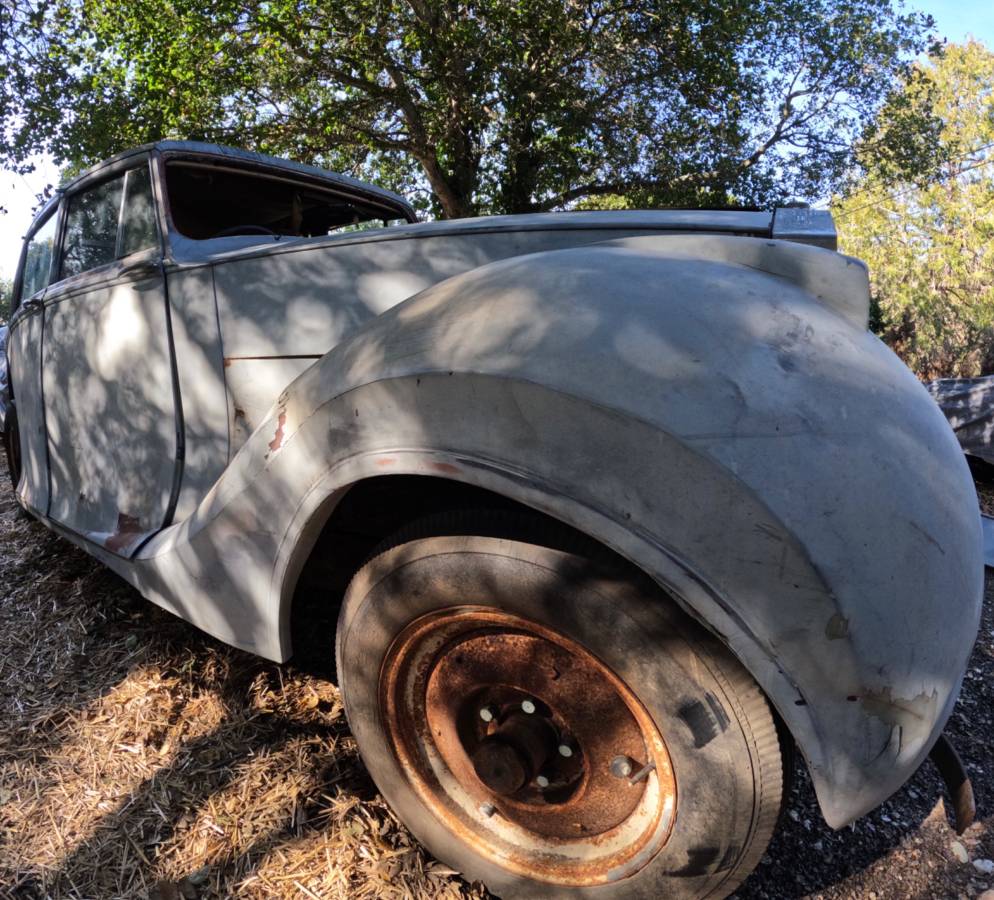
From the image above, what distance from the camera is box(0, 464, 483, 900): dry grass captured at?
1651 millimetres

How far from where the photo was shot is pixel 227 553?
180 cm

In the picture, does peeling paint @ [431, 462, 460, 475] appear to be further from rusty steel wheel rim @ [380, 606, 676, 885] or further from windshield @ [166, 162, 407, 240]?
windshield @ [166, 162, 407, 240]

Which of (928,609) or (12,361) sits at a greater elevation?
(928,609)

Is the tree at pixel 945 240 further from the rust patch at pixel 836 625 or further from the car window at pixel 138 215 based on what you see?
the rust patch at pixel 836 625

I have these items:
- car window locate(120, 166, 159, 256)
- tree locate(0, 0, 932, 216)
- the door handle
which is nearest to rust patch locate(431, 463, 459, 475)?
the door handle

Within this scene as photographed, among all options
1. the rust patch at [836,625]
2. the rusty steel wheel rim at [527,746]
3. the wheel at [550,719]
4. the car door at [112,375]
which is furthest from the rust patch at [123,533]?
the rust patch at [836,625]

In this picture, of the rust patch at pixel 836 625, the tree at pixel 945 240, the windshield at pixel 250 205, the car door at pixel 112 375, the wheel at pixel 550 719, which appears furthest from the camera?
the tree at pixel 945 240

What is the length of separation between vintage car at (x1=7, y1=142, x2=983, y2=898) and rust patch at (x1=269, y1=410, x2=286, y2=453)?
0.4 inches

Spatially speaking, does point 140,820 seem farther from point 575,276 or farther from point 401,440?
point 575,276

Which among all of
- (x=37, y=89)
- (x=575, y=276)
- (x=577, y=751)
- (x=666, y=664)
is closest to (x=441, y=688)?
(x=577, y=751)

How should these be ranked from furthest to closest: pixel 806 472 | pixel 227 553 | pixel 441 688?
pixel 227 553
pixel 441 688
pixel 806 472

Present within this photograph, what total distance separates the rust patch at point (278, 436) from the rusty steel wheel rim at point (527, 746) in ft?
1.72

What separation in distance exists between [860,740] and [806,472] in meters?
0.43

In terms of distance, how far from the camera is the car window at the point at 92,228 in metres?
2.98
